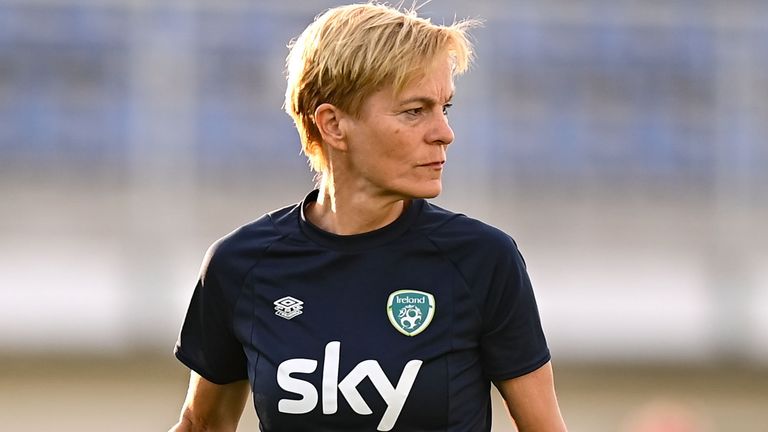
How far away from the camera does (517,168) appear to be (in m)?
16.6

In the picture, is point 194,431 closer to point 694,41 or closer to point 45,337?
point 45,337

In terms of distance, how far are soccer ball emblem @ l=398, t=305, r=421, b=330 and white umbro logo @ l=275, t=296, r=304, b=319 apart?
23 cm

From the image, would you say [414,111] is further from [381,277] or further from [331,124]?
[381,277]

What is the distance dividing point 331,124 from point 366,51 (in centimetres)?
22

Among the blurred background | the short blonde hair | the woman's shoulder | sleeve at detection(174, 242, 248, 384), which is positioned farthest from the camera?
the blurred background

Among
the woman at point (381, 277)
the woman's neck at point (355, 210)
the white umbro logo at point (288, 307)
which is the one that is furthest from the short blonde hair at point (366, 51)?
the white umbro logo at point (288, 307)

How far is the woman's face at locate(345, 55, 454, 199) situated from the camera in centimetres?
358

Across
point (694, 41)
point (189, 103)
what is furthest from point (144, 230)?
point (694, 41)

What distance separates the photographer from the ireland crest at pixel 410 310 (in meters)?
3.63

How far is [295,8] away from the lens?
52.5ft

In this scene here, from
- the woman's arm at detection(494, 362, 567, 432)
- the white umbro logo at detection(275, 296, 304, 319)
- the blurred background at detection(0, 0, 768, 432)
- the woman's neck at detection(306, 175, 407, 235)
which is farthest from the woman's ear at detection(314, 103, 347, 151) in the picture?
the blurred background at detection(0, 0, 768, 432)

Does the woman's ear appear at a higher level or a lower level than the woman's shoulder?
higher

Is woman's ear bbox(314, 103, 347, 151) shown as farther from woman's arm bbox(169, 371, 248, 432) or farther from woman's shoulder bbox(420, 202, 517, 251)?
woman's arm bbox(169, 371, 248, 432)

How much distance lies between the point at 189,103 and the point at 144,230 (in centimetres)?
129
